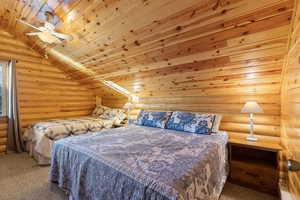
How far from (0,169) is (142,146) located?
8.41 ft

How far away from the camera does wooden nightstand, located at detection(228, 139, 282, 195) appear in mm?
1896

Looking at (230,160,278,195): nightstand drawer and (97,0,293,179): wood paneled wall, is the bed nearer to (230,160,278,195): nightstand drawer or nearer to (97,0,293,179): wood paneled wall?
(97,0,293,179): wood paneled wall

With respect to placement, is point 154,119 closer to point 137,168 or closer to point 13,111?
point 137,168

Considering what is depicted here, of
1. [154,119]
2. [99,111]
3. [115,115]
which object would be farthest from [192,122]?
[99,111]

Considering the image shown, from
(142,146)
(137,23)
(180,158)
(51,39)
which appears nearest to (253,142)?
(180,158)

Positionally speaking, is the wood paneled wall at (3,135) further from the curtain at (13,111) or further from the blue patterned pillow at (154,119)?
the blue patterned pillow at (154,119)

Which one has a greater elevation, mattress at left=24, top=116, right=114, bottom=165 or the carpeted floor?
mattress at left=24, top=116, right=114, bottom=165

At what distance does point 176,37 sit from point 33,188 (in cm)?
268

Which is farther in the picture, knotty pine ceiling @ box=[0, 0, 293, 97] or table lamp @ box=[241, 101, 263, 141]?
table lamp @ box=[241, 101, 263, 141]

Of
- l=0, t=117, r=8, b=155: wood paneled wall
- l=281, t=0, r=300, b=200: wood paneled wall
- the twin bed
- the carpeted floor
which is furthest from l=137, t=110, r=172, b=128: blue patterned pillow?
l=0, t=117, r=8, b=155: wood paneled wall

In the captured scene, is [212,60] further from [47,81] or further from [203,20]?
[47,81]

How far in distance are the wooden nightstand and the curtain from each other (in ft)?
13.6

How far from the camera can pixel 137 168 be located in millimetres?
1202

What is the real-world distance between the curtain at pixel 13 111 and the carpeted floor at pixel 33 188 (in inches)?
27.5
